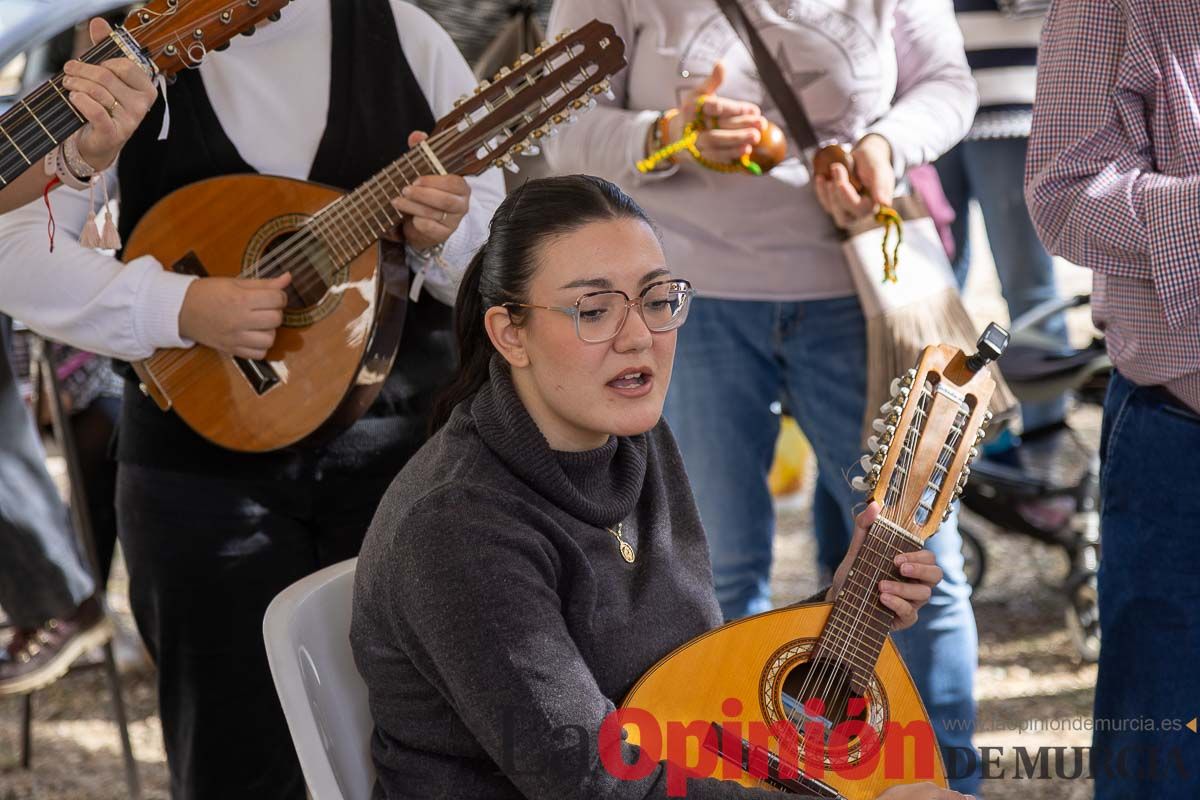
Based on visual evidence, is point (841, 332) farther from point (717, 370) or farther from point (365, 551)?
point (365, 551)

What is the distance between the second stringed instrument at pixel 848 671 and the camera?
163cm

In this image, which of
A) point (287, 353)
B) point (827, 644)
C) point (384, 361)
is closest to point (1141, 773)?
point (827, 644)

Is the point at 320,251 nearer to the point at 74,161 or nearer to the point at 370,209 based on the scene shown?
the point at 370,209

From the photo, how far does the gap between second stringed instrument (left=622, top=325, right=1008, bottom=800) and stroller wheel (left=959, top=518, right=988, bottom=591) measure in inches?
84.0

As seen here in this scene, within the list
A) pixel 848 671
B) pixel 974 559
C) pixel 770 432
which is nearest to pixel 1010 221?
pixel 974 559

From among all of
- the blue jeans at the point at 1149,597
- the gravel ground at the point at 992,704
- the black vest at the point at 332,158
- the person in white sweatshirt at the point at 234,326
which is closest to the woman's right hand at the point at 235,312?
the person in white sweatshirt at the point at 234,326

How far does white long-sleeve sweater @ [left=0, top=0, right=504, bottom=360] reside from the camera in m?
2.02

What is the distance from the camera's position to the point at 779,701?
5.53 ft

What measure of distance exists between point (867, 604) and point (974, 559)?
2265mm

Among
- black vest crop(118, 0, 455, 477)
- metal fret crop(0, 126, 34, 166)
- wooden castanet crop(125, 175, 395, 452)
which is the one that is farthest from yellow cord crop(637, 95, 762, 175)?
metal fret crop(0, 126, 34, 166)

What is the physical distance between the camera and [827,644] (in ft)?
5.67

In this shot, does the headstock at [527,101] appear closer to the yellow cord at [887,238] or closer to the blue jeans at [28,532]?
the yellow cord at [887,238]

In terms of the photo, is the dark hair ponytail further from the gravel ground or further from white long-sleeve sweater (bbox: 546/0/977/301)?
the gravel ground

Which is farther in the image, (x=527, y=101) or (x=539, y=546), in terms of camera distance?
(x=527, y=101)
